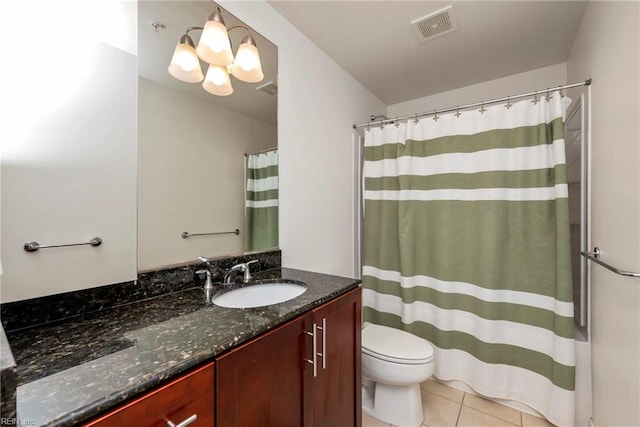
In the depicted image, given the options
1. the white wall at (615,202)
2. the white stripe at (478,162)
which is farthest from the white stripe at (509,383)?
the white stripe at (478,162)

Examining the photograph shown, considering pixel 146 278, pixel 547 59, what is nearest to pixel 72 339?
pixel 146 278

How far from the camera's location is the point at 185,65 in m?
1.15

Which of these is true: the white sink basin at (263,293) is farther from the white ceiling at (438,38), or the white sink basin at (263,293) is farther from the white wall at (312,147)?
the white ceiling at (438,38)

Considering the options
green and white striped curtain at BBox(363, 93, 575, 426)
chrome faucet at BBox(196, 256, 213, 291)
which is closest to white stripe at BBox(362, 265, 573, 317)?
green and white striped curtain at BBox(363, 93, 575, 426)

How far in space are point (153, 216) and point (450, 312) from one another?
6.12 feet

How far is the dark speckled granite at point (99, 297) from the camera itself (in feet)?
2.41

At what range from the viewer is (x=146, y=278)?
1.00m

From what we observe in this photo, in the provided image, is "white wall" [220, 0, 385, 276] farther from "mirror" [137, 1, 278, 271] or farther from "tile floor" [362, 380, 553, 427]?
"tile floor" [362, 380, 553, 427]

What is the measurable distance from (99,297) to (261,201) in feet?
2.66

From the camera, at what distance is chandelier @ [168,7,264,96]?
3.76 feet

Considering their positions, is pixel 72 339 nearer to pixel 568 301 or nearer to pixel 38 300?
pixel 38 300

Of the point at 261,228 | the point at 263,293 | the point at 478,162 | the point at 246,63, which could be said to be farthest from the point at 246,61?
the point at 478,162

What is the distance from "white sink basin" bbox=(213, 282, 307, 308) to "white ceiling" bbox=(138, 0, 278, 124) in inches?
35.3

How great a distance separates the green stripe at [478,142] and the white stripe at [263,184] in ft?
3.28
